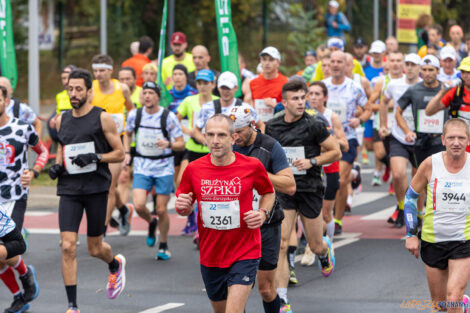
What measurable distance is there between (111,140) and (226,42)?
195 inches

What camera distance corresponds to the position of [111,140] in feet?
31.8

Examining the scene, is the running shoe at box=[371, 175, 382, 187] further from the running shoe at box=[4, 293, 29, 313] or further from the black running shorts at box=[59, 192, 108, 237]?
the running shoe at box=[4, 293, 29, 313]

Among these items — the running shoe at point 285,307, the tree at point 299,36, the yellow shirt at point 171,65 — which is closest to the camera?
the running shoe at point 285,307

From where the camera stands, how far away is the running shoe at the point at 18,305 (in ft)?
30.7

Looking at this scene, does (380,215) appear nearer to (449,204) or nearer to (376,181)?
(376,181)

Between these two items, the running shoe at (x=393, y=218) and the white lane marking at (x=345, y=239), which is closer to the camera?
the white lane marking at (x=345, y=239)

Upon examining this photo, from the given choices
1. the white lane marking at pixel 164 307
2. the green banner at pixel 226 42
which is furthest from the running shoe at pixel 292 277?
the green banner at pixel 226 42

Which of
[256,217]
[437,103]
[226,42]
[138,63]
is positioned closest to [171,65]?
[138,63]

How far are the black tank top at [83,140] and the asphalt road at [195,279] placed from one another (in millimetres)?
1091

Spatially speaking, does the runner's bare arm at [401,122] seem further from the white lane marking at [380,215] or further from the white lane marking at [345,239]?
the white lane marking at [380,215]

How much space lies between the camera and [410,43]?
83.9 ft

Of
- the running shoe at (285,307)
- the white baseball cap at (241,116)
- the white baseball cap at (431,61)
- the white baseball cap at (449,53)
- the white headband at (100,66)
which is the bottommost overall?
the running shoe at (285,307)

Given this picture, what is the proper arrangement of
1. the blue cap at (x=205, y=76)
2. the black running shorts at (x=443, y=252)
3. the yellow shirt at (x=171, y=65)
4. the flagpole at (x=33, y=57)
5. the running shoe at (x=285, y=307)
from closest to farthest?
the black running shorts at (x=443, y=252), the running shoe at (x=285, y=307), the blue cap at (x=205, y=76), the yellow shirt at (x=171, y=65), the flagpole at (x=33, y=57)

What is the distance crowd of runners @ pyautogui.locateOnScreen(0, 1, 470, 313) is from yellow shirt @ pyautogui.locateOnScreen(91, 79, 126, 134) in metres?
0.02
